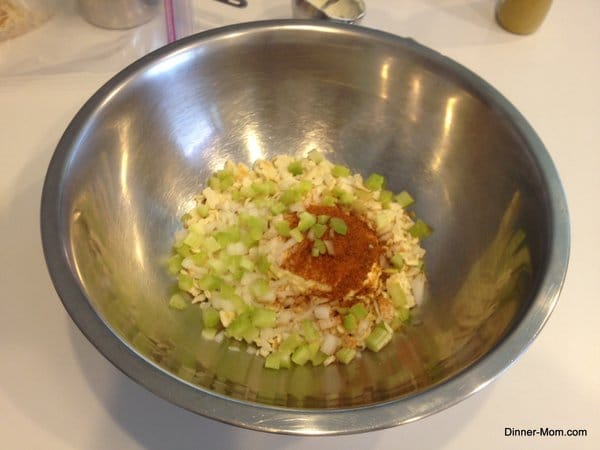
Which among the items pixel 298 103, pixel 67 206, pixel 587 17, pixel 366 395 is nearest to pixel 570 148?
pixel 587 17

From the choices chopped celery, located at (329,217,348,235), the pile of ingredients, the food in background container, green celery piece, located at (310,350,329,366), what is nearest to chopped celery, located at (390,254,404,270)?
Result: the pile of ingredients

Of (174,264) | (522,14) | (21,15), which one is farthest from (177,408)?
(522,14)

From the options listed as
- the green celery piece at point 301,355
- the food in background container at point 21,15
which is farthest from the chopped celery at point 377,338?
the food in background container at point 21,15

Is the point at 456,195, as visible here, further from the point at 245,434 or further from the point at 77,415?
the point at 77,415

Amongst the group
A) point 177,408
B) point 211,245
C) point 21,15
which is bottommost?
point 177,408

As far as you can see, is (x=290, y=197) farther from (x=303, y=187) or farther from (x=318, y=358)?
(x=318, y=358)

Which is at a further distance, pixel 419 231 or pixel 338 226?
pixel 419 231
